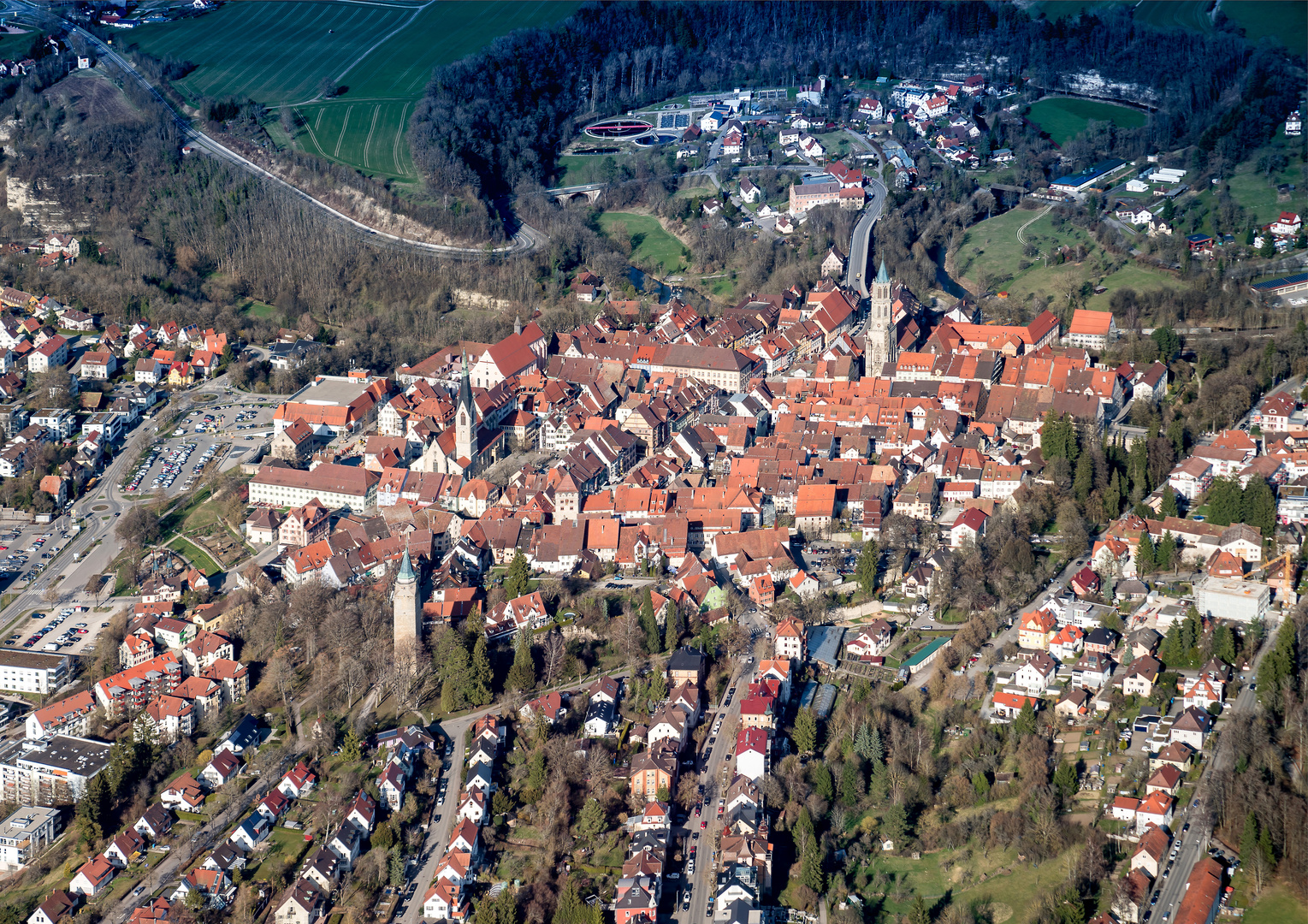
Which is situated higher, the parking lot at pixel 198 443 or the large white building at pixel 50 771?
the parking lot at pixel 198 443

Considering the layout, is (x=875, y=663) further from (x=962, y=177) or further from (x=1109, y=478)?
(x=962, y=177)

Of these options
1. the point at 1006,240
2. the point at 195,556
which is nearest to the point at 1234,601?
the point at 195,556

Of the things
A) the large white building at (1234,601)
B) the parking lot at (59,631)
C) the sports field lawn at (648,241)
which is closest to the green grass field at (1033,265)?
the sports field lawn at (648,241)

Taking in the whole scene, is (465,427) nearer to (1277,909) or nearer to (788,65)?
(1277,909)

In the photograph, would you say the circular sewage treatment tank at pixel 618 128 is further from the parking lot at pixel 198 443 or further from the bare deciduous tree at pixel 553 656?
the bare deciduous tree at pixel 553 656

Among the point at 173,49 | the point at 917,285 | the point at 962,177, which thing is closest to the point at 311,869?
the point at 917,285
